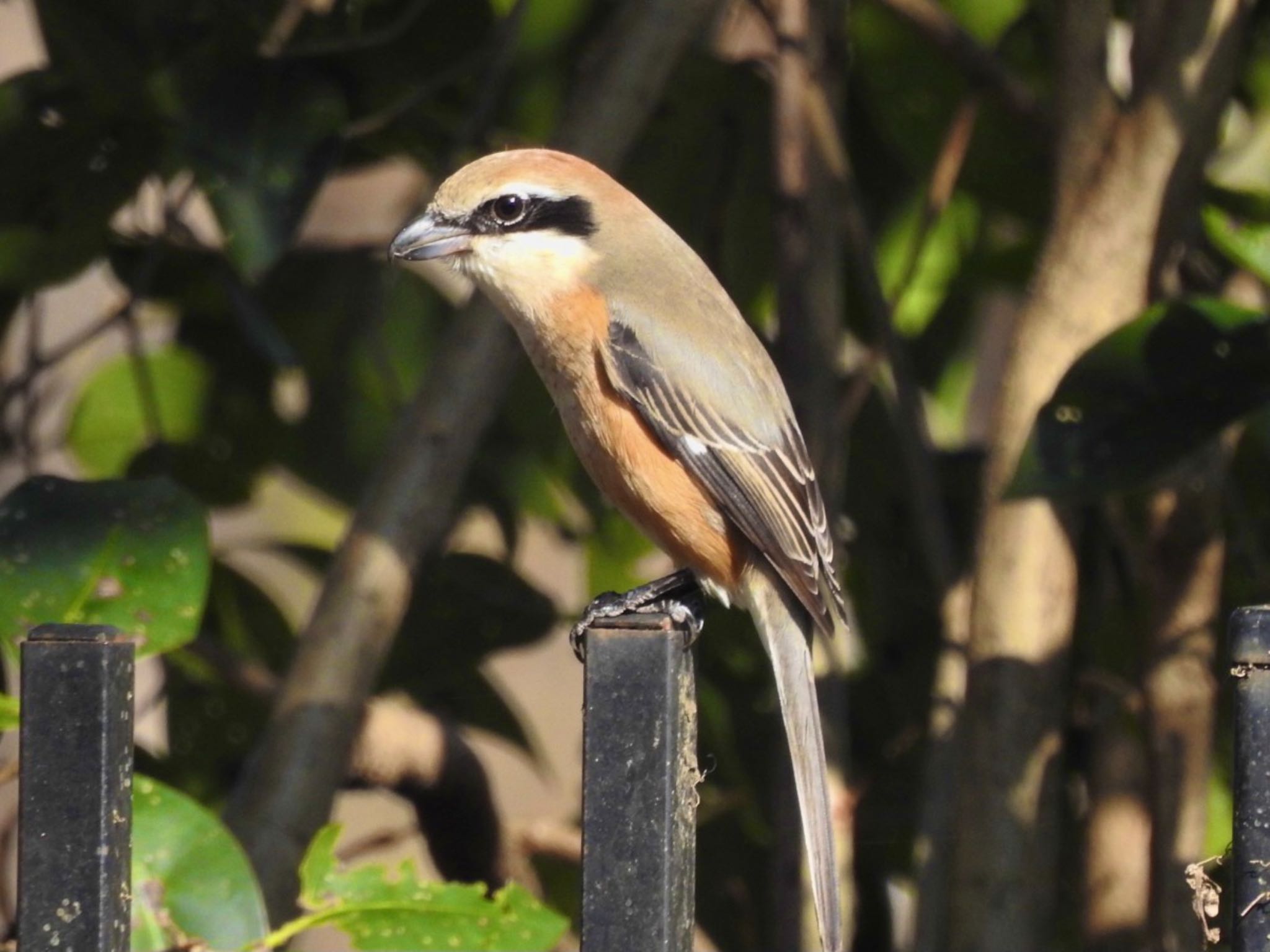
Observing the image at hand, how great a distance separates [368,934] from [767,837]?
4.53 ft

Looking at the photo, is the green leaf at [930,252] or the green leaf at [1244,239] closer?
the green leaf at [1244,239]

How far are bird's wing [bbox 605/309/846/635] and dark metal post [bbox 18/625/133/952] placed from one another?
1253mm

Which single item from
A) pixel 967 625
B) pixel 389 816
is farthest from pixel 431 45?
pixel 389 816

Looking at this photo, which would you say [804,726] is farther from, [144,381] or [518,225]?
[144,381]

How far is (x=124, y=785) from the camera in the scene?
139 centimetres

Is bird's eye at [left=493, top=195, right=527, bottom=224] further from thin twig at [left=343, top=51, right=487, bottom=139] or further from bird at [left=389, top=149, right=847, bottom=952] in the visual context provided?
thin twig at [left=343, top=51, right=487, bottom=139]

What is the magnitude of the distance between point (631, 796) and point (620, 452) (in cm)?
118

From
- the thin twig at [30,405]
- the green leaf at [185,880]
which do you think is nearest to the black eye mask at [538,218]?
the thin twig at [30,405]

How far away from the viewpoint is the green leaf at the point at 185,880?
5.83ft

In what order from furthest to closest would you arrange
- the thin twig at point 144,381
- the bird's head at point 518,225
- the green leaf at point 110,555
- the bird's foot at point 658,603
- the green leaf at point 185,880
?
1. the thin twig at point 144,381
2. the bird's head at point 518,225
3. the bird's foot at point 658,603
4. the green leaf at point 110,555
5. the green leaf at point 185,880

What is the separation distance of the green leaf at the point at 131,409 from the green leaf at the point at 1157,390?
5.52 ft

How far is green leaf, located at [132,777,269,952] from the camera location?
1776 millimetres

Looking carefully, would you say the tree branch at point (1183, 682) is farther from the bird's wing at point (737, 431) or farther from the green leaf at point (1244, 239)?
the bird's wing at point (737, 431)

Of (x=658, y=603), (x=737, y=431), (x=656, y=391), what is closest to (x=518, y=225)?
(x=656, y=391)
